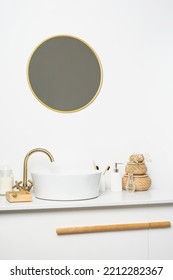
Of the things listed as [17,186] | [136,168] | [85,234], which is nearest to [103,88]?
[136,168]

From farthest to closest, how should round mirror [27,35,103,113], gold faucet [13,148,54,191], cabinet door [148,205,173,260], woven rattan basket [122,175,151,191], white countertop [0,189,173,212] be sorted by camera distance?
round mirror [27,35,103,113]
woven rattan basket [122,175,151,191]
gold faucet [13,148,54,191]
cabinet door [148,205,173,260]
white countertop [0,189,173,212]

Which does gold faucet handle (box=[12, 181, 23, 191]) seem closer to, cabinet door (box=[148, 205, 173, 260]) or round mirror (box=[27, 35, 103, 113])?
round mirror (box=[27, 35, 103, 113])

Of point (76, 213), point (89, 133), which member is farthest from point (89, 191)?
point (89, 133)

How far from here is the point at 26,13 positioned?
2.32m

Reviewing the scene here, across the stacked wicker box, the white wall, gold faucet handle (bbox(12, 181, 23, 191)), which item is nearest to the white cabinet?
gold faucet handle (bbox(12, 181, 23, 191))

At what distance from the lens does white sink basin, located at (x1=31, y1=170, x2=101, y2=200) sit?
6.22ft

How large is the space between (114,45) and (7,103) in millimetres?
799

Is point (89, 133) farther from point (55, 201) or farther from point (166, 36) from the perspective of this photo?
point (166, 36)

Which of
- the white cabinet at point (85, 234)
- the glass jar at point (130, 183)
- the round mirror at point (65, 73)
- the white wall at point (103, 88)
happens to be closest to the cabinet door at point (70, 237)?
the white cabinet at point (85, 234)

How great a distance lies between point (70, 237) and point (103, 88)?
1013 millimetres

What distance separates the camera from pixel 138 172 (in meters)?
2.22

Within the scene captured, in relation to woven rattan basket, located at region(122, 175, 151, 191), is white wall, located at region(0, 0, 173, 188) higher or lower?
higher

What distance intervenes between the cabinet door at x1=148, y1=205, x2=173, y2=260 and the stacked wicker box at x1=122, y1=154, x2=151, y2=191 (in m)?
0.27
